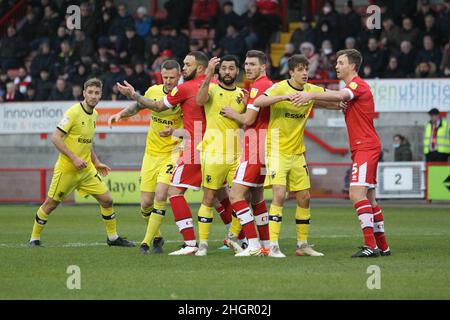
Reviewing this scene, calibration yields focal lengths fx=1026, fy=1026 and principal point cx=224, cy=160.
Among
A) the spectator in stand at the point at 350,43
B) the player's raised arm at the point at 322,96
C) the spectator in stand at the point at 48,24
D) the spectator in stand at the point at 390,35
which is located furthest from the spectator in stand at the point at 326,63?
the player's raised arm at the point at 322,96

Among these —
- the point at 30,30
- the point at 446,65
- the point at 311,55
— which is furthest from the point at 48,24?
the point at 446,65

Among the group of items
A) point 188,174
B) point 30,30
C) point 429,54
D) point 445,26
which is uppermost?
point 30,30

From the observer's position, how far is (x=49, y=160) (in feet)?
102

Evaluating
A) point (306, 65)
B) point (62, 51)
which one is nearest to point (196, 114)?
point (306, 65)

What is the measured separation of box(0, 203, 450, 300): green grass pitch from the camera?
9.70 meters

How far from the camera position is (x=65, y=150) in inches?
589

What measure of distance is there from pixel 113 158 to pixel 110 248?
16.1m

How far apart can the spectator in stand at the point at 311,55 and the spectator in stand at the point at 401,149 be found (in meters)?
3.19

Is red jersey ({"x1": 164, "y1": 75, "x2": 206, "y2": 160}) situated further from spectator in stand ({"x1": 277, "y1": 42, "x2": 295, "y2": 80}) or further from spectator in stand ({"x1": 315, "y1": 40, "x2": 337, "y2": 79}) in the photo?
spectator in stand ({"x1": 315, "y1": 40, "x2": 337, "y2": 79})

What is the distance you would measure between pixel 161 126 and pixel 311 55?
1504 centimetres

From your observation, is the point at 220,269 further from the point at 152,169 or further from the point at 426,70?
the point at 426,70
